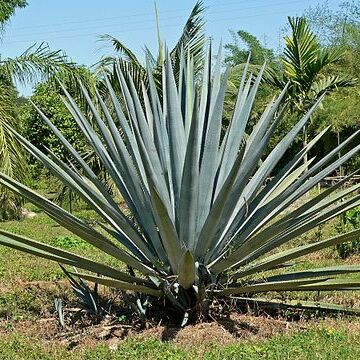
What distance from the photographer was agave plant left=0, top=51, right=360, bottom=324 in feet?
14.2

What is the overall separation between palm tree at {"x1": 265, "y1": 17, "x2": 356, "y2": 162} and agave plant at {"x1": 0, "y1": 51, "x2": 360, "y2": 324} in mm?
8849

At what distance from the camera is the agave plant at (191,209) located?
4316 mm

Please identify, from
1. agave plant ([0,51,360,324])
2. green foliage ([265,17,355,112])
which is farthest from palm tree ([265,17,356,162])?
agave plant ([0,51,360,324])

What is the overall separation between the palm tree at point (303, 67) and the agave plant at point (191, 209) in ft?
29.0

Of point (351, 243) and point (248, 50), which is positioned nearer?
point (351, 243)

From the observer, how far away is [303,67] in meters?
14.2

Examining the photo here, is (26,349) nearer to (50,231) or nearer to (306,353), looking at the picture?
(306,353)

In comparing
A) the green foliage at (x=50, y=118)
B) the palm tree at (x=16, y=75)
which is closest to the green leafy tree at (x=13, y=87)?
the palm tree at (x=16, y=75)

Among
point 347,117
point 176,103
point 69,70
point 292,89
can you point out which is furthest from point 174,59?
point 347,117

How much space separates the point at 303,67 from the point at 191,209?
10.4 metres

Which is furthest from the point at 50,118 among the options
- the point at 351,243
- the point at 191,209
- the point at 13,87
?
the point at 191,209

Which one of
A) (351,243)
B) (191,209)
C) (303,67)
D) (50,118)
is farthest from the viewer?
(50,118)

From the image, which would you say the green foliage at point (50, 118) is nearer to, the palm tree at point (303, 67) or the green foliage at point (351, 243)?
the palm tree at point (303, 67)

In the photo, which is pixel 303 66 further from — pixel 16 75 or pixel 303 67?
pixel 16 75
